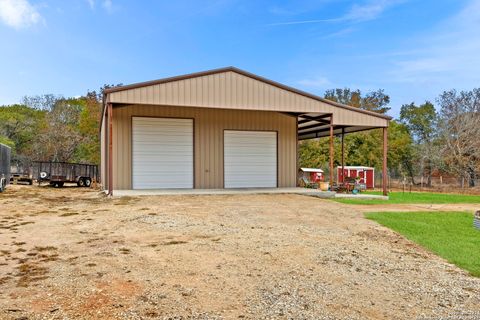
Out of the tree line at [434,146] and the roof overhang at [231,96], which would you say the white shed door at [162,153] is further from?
the tree line at [434,146]

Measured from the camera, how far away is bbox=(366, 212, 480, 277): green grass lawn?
5676 mm

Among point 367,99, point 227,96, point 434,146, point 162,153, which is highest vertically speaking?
point 367,99

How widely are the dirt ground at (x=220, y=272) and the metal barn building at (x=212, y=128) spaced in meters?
6.06

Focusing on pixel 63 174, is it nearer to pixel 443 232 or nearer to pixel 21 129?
pixel 21 129

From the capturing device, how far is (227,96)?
1362 centimetres

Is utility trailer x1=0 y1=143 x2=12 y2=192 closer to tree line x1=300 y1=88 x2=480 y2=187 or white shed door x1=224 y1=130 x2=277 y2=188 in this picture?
white shed door x1=224 y1=130 x2=277 y2=188

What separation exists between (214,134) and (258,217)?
25.4ft

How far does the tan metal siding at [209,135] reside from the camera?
47.8 feet

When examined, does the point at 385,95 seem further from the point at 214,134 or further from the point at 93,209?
the point at 93,209

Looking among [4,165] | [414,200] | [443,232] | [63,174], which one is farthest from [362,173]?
[4,165]

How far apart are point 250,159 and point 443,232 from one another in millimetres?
9775

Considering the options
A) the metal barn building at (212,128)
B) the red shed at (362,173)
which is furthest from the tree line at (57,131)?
the red shed at (362,173)

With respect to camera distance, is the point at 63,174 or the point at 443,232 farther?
the point at 63,174

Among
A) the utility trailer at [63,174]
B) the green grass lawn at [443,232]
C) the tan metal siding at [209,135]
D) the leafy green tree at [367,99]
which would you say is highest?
the leafy green tree at [367,99]
